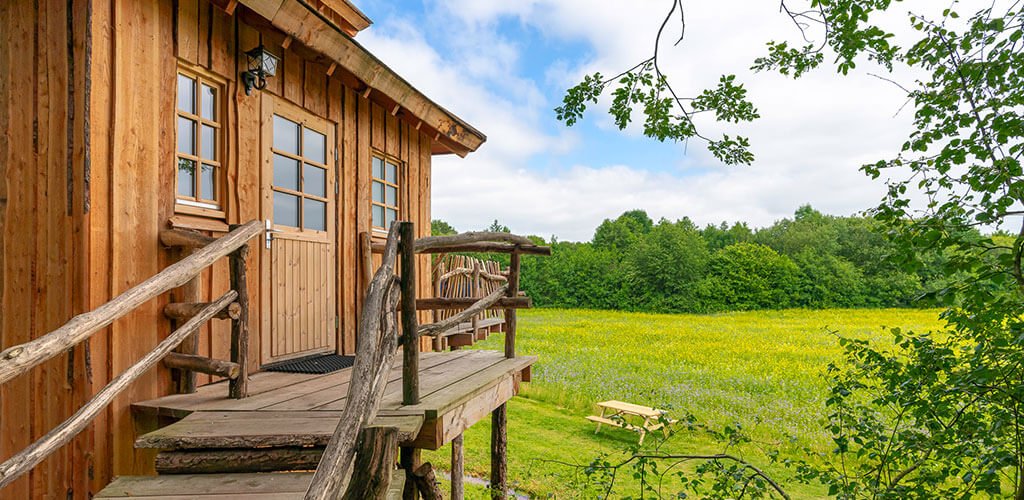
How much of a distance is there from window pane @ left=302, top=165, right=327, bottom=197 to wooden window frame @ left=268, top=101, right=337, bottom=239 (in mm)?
13

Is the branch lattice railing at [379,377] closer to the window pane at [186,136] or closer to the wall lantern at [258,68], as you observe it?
the window pane at [186,136]

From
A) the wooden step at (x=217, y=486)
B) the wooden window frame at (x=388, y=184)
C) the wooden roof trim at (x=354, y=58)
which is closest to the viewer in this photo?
the wooden step at (x=217, y=486)

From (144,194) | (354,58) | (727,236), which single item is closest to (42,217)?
(144,194)

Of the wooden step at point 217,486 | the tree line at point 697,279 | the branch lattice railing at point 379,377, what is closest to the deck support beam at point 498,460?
the branch lattice railing at point 379,377

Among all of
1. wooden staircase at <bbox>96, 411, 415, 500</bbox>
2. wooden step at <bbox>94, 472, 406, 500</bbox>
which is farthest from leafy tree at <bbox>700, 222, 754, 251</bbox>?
wooden step at <bbox>94, 472, 406, 500</bbox>

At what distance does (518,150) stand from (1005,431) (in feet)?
208

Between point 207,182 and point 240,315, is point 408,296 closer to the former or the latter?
point 240,315

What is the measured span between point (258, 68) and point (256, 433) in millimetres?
2866

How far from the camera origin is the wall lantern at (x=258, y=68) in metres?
4.34

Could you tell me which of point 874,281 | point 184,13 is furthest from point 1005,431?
point 874,281

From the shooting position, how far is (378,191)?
6.43m

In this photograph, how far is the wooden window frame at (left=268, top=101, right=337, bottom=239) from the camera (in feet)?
15.6

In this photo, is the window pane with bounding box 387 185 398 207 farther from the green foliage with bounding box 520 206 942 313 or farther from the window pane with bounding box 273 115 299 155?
the green foliage with bounding box 520 206 942 313

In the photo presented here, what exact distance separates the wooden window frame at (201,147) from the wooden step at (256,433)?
63.5 inches
